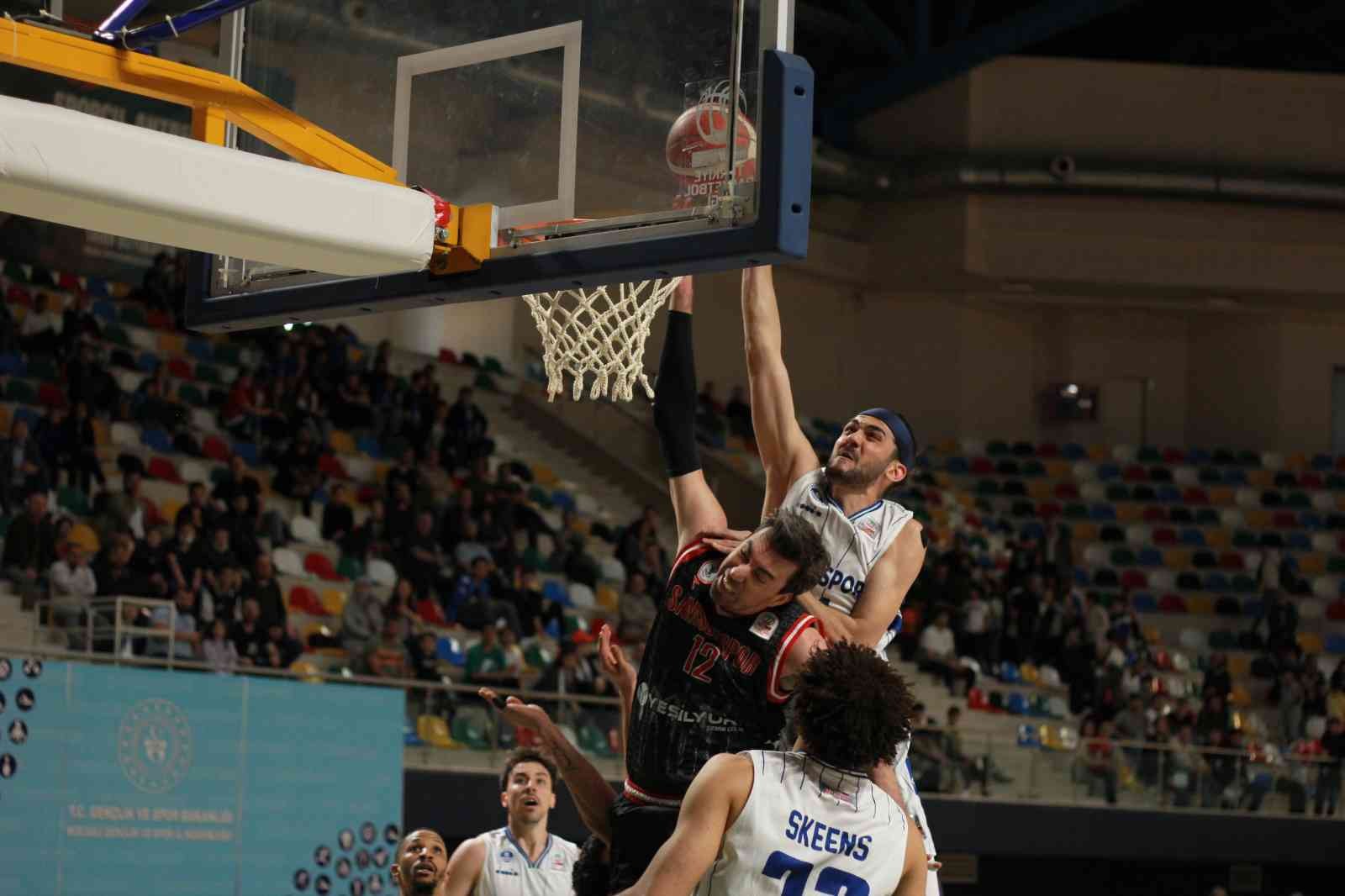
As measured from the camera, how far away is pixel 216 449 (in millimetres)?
16547

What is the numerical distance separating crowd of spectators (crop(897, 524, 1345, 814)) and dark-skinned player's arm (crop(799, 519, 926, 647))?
1066cm

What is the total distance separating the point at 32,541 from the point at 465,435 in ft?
21.5

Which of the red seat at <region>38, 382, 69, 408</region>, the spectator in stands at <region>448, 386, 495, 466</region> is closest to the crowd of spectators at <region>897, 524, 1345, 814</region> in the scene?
the spectator in stands at <region>448, 386, 495, 466</region>

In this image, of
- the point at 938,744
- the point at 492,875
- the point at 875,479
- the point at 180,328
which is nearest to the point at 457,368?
the point at 180,328

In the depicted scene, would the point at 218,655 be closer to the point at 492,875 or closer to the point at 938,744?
the point at 492,875

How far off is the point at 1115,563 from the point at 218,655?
48.7 feet

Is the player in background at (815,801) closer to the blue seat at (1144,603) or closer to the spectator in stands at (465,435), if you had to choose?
the spectator in stands at (465,435)

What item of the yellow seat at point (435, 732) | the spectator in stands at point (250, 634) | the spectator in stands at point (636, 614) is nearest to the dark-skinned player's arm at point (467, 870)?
the yellow seat at point (435, 732)

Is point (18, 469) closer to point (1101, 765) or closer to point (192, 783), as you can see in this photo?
point (192, 783)

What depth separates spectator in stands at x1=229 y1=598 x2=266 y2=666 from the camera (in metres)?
12.8

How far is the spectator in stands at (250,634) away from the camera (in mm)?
12766

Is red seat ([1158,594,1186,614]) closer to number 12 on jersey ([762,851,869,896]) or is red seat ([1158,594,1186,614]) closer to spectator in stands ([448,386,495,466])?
spectator in stands ([448,386,495,466])

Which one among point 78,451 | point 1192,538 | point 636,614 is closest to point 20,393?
point 78,451

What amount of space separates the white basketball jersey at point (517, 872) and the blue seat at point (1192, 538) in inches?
716
